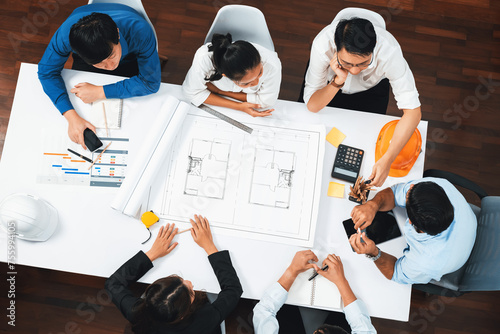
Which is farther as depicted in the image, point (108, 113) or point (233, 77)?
point (108, 113)

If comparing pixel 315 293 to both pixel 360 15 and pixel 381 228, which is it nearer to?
pixel 381 228

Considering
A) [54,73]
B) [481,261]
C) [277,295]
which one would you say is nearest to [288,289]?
[277,295]

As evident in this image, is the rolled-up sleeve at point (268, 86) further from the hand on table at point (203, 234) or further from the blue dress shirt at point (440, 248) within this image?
the blue dress shirt at point (440, 248)

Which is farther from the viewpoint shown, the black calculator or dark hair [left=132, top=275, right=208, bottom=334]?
the black calculator

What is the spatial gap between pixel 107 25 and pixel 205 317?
1.17 metres

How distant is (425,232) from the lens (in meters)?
1.39

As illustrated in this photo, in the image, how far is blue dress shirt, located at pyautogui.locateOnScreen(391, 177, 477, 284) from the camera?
1.43 m

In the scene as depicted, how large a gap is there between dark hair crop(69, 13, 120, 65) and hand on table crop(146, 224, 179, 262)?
2.33 ft

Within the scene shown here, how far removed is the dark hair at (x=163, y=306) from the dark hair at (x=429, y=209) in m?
0.87

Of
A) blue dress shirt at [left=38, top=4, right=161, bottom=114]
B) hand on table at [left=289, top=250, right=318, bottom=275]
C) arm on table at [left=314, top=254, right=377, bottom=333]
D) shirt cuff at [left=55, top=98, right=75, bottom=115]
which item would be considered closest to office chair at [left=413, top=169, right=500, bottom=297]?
arm on table at [left=314, top=254, right=377, bottom=333]

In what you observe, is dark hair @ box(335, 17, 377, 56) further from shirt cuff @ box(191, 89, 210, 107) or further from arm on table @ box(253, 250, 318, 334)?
arm on table @ box(253, 250, 318, 334)

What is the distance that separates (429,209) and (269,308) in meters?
0.70

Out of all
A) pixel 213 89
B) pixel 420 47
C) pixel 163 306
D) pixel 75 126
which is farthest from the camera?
pixel 420 47

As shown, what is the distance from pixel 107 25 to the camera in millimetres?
1453
